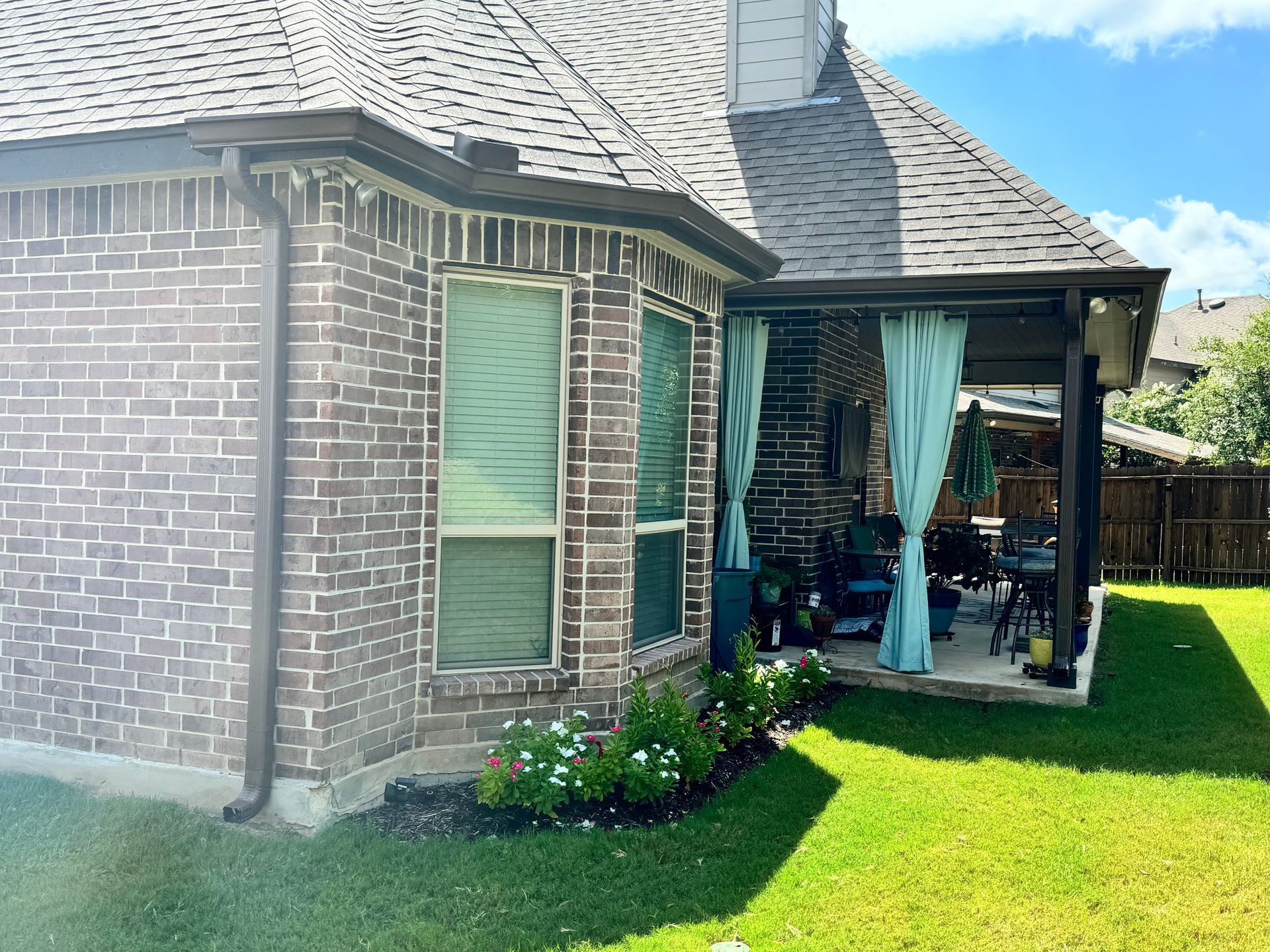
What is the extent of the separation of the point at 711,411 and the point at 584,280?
5.62 ft

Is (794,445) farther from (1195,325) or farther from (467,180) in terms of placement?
(1195,325)

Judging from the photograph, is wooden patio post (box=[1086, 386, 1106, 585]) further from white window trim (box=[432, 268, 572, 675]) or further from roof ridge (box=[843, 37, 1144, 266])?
white window trim (box=[432, 268, 572, 675])

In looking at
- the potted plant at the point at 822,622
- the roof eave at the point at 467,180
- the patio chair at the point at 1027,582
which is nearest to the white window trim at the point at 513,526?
the roof eave at the point at 467,180

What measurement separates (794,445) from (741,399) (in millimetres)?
981

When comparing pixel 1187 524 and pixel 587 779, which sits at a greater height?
pixel 1187 524

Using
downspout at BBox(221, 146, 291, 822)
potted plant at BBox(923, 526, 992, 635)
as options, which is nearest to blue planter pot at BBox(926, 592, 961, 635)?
potted plant at BBox(923, 526, 992, 635)

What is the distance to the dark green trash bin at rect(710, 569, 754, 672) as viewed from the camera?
7164 millimetres

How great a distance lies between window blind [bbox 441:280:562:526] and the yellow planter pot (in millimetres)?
4328

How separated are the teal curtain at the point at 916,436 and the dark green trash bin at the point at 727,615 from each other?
1.29 meters

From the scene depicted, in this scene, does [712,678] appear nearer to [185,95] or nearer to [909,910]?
[909,910]

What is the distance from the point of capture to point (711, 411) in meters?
6.76

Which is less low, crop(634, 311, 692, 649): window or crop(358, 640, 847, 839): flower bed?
crop(634, 311, 692, 649): window

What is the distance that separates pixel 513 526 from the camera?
5.38 metres

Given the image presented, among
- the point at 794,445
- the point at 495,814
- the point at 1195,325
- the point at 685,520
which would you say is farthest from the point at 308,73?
the point at 1195,325
